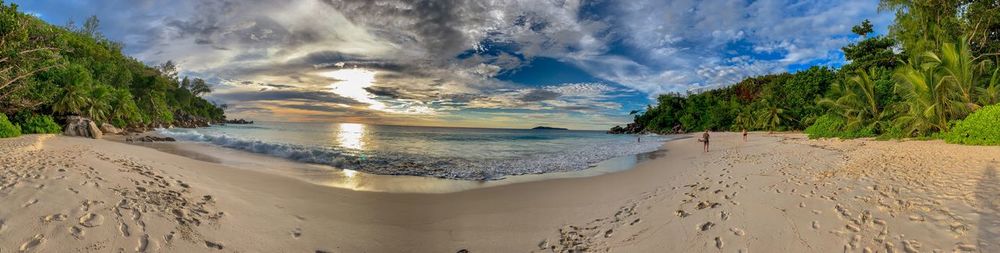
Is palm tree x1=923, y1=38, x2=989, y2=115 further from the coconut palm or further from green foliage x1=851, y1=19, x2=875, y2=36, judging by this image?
green foliage x1=851, y1=19, x2=875, y2=36

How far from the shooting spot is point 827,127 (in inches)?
1029

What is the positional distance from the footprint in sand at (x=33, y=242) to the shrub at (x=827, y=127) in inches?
1315

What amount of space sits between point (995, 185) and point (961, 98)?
15642mm

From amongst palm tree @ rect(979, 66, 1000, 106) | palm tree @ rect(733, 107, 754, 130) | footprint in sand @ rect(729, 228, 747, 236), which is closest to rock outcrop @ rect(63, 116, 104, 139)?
footprint in sand @ rect(729, 228, 747, 236)

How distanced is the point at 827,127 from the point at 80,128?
1965 inches

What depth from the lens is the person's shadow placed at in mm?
4383

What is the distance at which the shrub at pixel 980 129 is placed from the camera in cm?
1253

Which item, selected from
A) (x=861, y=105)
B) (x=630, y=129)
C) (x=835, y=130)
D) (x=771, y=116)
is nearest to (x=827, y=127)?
(x=835, y=130)

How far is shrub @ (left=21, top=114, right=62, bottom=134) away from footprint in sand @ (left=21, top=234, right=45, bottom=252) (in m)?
28.6

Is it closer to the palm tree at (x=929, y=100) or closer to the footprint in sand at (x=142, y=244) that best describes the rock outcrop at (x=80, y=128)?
the footprint in sand at (x=142, y=244)

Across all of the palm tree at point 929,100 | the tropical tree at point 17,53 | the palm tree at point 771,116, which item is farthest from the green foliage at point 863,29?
the tropical tree at point 17,53

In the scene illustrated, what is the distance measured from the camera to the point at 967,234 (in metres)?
4.61

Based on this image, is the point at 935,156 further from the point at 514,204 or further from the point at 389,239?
the point at 389,239

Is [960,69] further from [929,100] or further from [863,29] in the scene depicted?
[863,29]
